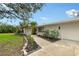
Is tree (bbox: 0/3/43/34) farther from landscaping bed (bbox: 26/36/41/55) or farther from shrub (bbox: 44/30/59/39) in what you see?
shrub (bbox: 44/30/59/39)

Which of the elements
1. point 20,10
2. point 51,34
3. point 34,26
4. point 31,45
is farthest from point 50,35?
point 20,10

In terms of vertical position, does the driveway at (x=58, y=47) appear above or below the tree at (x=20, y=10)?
below

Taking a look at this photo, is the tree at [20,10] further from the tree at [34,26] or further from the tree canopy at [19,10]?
the tree at [34,26]

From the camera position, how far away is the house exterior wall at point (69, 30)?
1192 cm

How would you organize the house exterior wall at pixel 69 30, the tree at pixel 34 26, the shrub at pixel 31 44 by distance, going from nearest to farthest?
the tree at pixel 34 26 → the shrub at pixel 31 44 → the house exterior wall at pixel 69 30

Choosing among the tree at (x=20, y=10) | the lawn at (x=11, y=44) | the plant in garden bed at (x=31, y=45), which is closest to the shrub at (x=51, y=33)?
the plant in garden bed at (x=31, y=45)

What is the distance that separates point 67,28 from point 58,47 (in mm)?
1288

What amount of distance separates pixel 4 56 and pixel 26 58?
112cm

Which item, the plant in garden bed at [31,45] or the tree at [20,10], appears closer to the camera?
the tree at [20,10]

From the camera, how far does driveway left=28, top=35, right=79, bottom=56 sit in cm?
1127

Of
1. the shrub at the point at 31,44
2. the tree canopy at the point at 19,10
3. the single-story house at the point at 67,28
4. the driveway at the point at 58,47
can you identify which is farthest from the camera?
the single-story house at the point at 67,28

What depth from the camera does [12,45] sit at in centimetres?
1156

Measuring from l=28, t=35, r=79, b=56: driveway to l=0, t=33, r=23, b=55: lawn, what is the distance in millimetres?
785

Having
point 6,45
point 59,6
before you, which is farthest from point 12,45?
point 59,6
